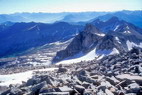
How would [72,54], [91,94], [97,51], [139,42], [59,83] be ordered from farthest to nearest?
[139,42], [72,54], [97,51], [59,83], [91,94]

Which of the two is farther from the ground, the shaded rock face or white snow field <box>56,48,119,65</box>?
the shaded rock face

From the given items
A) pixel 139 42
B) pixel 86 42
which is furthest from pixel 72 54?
pixel 139 42

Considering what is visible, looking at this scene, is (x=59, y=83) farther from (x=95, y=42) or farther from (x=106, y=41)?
(x=95, y=42)

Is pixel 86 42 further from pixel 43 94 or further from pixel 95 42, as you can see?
pixel 43 94

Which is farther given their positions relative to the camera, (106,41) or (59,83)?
(106,41)

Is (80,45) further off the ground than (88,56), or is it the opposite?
(80,45)

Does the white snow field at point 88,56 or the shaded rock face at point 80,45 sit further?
the shaded rock face at point 80,45

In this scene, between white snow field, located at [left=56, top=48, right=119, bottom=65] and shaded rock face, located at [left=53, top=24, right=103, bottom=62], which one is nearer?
white snow field, located at [left=56, top=48, right=119, bottom=65]

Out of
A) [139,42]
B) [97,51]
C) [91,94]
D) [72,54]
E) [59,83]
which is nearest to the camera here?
[91,94]

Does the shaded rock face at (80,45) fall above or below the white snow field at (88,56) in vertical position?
above

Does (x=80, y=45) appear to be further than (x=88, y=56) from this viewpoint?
Yes
